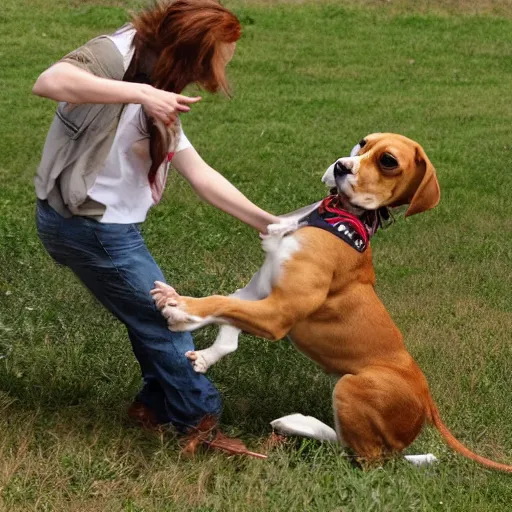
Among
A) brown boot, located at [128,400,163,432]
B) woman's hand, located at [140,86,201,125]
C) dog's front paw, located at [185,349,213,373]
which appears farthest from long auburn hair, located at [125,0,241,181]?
brown boot, located at [128,400,163,432]

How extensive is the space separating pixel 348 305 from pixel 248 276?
8.57 feet

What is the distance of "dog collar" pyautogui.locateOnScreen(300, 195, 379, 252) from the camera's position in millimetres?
4266

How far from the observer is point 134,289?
4.32 m

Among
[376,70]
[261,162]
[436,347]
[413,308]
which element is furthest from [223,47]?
A: [376,70]

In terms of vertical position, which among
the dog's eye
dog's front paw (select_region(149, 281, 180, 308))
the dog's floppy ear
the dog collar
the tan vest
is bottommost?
dog's front paw (select_region(149, 281, 180, 308))

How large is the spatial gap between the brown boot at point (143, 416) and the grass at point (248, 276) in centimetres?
6

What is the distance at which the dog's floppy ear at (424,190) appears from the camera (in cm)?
421

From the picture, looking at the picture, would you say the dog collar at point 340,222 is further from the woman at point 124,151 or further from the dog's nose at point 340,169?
the woman at point 124,151

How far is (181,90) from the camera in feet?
13.9

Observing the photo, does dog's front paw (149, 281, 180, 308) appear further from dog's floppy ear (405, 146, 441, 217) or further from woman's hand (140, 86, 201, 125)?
dog's floppy ear (405, 146, 441, 217)

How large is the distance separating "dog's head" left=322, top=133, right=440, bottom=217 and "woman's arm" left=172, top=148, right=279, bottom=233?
50cm

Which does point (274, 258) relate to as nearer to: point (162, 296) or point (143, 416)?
point (162, 296)

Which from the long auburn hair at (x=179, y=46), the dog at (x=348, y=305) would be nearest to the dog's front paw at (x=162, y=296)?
the dog at (x=348, y=305)

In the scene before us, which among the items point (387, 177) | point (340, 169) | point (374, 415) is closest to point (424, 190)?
point (387, 177)
